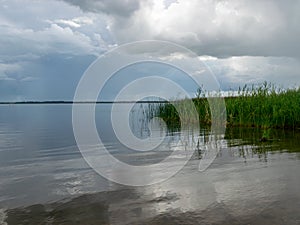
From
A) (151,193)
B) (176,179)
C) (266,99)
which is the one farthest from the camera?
(266,99)

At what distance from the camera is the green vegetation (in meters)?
16.0

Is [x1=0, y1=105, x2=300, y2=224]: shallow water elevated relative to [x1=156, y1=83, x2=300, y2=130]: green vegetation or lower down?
lower down

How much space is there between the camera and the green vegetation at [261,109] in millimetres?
16031

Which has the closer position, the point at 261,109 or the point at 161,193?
the point at 161,193

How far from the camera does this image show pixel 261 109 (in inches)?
690

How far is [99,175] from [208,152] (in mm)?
4177

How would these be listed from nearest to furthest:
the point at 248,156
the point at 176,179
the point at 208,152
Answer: the point at 176,179, the point at 248,156, the point at 208,152

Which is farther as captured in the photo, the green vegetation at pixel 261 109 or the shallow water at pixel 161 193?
the green vegetation at pixel 261 109

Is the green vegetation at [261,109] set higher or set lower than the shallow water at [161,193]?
higher

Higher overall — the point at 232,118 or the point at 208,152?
the point at 232,118

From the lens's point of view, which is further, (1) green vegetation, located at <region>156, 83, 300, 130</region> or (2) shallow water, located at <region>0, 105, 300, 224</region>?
(1) green vegetation, located at <region>156, 83, 300, 130</region>

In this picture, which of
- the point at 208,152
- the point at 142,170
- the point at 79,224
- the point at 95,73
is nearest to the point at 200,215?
the point at 79,224

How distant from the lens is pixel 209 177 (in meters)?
7.01

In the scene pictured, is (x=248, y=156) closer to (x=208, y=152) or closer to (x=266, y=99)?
(x=208, y=152)
